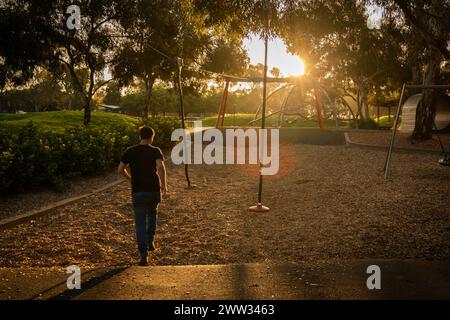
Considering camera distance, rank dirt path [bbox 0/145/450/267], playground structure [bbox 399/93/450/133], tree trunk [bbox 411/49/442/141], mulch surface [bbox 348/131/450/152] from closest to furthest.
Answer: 1. dirt path [bbox 0/145/450/267]
2. mulch surface [bbox 348/131/450/152]
3. tree trunk [bbox 411/49/442/141]
4. playground structure [bbox 399/93/450/133]

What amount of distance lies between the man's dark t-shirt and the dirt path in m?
1.17

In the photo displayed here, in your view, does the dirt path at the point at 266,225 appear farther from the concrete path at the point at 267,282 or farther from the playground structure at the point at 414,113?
the playground structure at the point at 414,113

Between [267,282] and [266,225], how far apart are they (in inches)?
130

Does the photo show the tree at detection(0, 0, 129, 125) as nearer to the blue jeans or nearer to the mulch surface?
the mulch surface

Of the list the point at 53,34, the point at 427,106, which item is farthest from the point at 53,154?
the point at 427,106

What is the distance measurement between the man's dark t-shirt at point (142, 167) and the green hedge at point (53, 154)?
13.6 ft

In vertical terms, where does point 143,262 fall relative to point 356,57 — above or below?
below

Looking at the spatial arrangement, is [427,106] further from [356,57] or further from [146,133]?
[356,57]

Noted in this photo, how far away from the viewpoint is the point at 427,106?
18906mm

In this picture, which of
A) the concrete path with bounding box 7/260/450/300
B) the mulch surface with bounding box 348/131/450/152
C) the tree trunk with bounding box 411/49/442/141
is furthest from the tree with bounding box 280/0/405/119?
the concrete path with bounding box 7/260/450/300

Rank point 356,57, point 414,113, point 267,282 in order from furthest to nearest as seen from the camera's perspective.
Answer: point 356,57
point 414,113
point 267,282

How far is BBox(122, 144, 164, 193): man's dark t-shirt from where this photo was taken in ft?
19.0

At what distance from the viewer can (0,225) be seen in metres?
7.57
